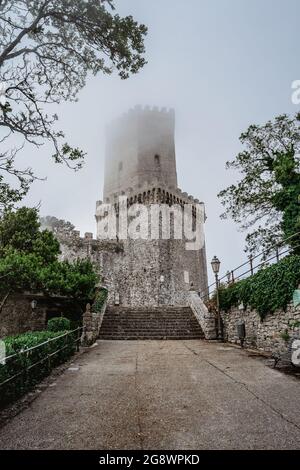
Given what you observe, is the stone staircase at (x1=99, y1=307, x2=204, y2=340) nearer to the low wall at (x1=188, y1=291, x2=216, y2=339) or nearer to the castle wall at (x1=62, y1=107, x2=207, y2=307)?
the low wall at (x1=188, y1=291, x2=216, y2=339)

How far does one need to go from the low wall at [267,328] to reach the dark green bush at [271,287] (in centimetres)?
27

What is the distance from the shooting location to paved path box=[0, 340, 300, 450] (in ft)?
11.7

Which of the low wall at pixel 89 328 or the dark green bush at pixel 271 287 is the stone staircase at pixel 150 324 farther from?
the dark green bush at pixel 271 287

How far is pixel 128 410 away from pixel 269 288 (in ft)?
22.5

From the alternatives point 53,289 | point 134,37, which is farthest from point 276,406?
point 53,289

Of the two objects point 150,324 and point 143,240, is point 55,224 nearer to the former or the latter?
point 143,240

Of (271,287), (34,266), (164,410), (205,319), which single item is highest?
(34,266)

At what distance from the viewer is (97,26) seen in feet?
21.1

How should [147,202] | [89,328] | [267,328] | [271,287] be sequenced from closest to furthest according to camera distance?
[271,287]
[267,328]
[89,328]
[147,202]

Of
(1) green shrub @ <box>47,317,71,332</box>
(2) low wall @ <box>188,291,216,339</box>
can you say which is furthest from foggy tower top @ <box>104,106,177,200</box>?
(1) green shrub @ <box>47,317,71,332</box>

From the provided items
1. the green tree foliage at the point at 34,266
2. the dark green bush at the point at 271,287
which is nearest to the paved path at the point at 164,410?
the dark green bush at the point at 271,287

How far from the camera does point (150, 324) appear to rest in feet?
54.4

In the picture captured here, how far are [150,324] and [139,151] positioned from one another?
25.0m

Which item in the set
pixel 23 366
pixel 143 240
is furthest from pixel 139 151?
pixel 23 366
